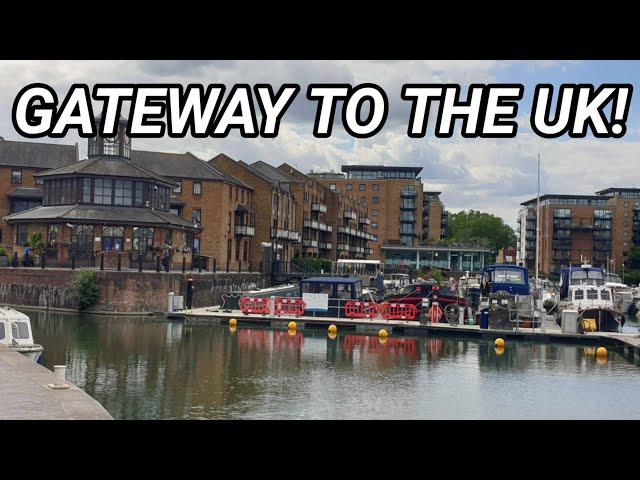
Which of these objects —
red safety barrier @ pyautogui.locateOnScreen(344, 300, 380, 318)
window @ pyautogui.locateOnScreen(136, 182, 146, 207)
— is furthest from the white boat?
window @ pyautogui.locateOnScreen(136, 182, 146, 207)

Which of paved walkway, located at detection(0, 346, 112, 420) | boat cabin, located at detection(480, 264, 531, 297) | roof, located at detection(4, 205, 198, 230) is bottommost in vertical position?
paved walkway, located at detection(0, 346, 112, 420)

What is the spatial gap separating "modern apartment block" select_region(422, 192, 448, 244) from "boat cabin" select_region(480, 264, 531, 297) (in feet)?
381

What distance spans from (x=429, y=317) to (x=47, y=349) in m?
23.0

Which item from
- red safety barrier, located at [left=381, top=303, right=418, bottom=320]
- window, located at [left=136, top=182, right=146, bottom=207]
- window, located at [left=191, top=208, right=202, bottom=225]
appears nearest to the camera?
red safety barrier, located at [left=381, top=303, right=418, bottom=320]

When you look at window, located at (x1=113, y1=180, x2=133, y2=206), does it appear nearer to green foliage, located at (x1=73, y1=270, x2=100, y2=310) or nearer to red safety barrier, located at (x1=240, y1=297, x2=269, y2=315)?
green foliage, located at (x1=73, y1=270, x2=100, y2=310)

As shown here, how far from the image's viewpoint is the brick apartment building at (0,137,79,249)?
75.1 metres

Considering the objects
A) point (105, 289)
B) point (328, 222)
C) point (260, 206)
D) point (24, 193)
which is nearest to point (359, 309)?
point (105, 289)

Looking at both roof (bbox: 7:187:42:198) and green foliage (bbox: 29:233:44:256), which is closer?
green foliage (bbox: 29:233:44:256)

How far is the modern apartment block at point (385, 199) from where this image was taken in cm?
15088

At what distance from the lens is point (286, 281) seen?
80438mm

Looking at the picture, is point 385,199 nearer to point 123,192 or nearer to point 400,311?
point 123,192

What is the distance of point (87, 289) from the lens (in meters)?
52.1
